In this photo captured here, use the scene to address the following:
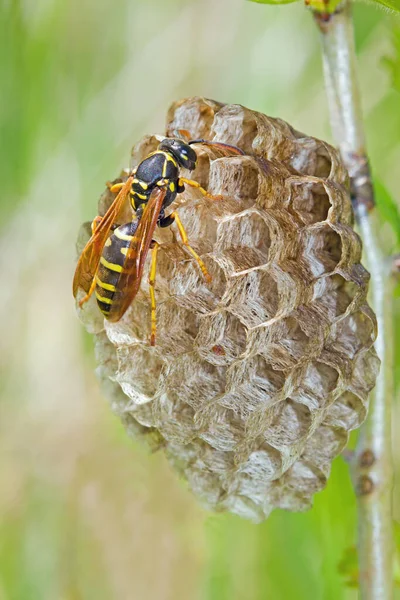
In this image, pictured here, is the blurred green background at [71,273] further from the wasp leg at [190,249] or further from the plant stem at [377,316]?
the wasp leg at [190,249]

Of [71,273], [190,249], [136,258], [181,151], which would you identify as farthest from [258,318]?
[71,273]

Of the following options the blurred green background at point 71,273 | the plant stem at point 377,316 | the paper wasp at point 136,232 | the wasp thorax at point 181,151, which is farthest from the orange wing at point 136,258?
the blurred green background at point 71,273

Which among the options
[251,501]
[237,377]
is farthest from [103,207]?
[251,501]

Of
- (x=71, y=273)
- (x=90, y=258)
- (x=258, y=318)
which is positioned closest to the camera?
(x=258, y=318)

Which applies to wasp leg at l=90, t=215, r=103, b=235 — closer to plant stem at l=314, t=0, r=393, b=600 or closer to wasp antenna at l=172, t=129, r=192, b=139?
wasp antenna at l=172, t=129, r=192, b=139

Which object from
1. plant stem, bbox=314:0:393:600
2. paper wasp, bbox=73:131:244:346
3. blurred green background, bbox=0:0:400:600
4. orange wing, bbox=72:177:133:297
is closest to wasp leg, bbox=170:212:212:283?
→ paper wasp, bbox=73:131:244:346

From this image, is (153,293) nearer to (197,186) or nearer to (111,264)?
(111,264)

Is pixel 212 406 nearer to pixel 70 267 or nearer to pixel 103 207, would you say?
pixel 103 207
